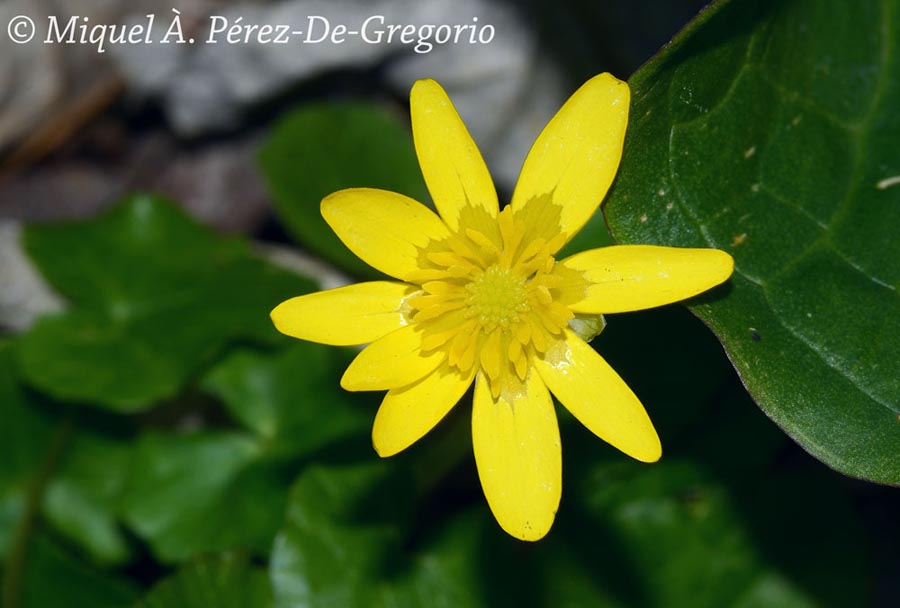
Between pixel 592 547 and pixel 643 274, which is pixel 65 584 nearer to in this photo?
pixel 592 547

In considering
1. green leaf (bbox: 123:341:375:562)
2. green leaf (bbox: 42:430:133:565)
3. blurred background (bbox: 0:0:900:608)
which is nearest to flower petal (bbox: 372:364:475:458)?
blurred background (bbox: 0:0:900:608)

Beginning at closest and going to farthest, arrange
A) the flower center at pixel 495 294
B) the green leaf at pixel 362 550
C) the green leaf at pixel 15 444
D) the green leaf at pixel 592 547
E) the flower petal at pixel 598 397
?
the flower petal at pixel 598 397, the flower center at pixel 495 294, the green leaf at pixel 362 550, the green leaf at pixel 592 547, the green leaf at pixel 15 444

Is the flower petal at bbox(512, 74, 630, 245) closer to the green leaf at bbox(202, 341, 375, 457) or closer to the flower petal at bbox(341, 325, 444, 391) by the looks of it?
the flower petal at bbox(341, 325, 444, 391)

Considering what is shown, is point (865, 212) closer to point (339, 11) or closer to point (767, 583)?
point (767, 583)

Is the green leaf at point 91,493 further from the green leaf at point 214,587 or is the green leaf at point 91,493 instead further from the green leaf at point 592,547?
the green leaf at point 592,547

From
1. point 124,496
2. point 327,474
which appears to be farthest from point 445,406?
point 124,496

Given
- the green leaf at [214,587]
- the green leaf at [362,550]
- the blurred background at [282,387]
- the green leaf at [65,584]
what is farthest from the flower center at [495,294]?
the green leaf at [65,584]
